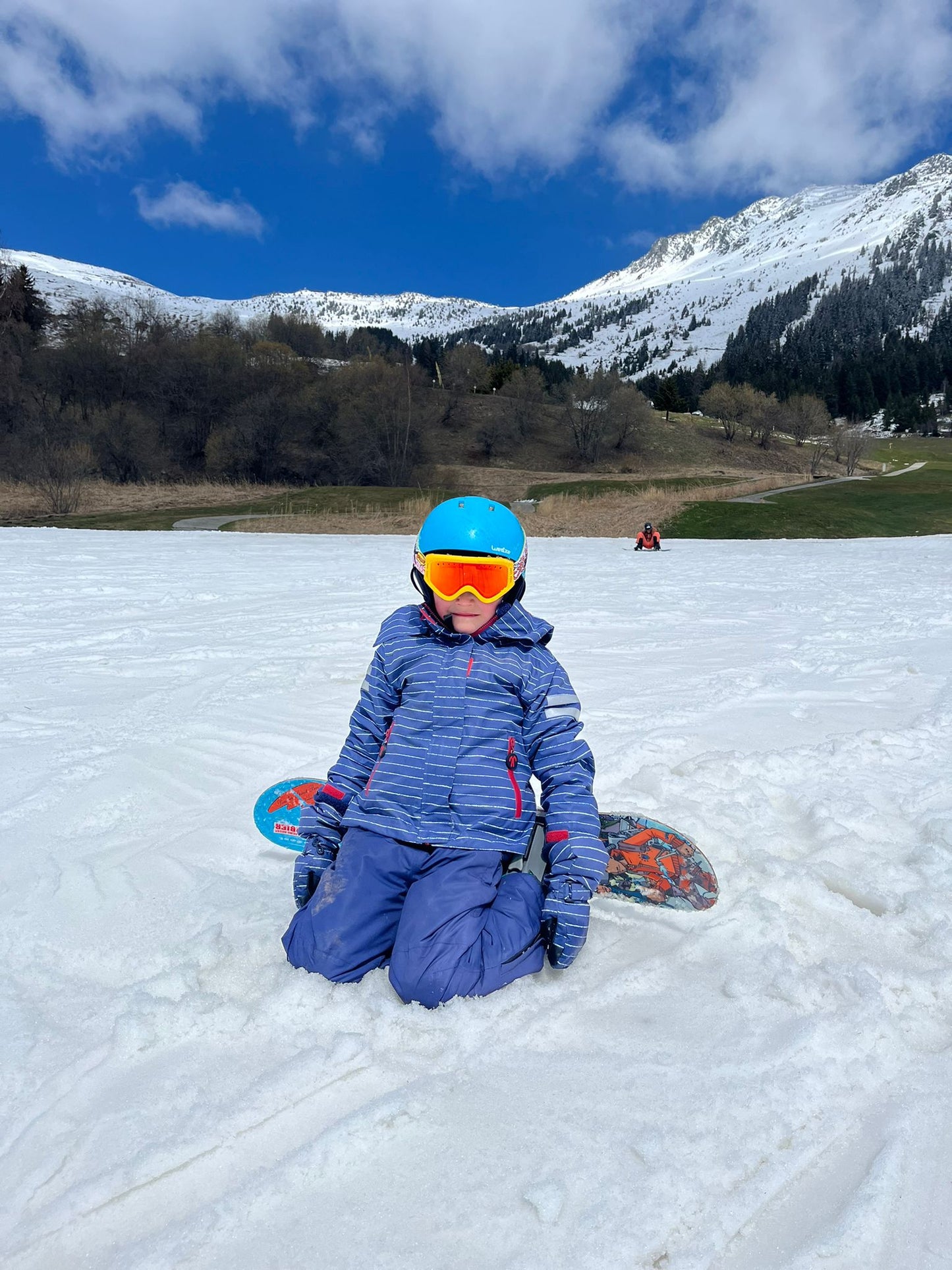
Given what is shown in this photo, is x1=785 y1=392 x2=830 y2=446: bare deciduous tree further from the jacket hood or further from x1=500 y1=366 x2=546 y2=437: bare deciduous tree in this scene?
the jacket hood

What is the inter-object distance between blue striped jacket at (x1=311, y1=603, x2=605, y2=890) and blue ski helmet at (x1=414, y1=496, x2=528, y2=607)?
178 mm

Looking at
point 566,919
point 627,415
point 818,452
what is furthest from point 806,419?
point 566,919

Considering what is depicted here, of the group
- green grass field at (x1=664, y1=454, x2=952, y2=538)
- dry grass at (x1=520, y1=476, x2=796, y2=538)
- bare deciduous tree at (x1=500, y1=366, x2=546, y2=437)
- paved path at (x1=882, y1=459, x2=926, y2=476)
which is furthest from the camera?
bare deciduous tree at (x1=500, y1=366, x2=546, y2=437)

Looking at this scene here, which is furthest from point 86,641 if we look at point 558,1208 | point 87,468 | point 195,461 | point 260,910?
point 195,461

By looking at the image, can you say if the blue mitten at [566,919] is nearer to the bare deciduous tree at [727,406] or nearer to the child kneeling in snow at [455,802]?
the child kneeling in snow at [455,802]

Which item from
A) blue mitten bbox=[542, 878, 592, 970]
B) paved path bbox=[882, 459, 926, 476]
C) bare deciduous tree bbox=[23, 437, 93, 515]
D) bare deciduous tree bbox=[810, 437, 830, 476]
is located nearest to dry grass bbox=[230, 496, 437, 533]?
bare deciduous tree bbox=[23, 437, 93, 515]

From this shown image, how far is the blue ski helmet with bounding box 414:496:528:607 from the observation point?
8.69 feet

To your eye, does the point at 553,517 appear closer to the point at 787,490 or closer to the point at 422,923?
the point at 787,490

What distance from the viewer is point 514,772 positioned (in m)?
2.51

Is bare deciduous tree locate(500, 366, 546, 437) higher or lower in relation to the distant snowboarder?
higher

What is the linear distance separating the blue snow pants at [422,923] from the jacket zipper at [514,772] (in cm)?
16

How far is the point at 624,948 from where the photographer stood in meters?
2.43

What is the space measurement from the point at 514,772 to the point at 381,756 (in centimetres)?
50

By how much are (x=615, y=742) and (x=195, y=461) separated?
47.6 m
